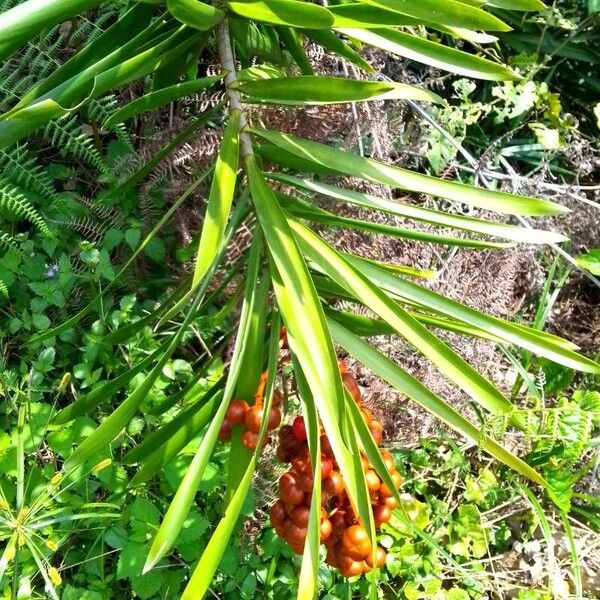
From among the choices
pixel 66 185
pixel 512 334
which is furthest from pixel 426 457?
pixel 66 185

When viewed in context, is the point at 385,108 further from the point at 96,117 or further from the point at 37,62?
the point at 37,62

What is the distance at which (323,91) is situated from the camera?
101 cm

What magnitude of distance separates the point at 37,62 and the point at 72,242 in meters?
0.44

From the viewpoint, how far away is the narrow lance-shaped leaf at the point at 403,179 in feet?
3.50

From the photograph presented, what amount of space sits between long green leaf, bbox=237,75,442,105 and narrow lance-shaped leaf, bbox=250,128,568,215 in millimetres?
62

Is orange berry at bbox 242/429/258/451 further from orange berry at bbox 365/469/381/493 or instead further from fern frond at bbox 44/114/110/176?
fern frond at bbox 44/114/110/176

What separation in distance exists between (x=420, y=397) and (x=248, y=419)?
0.91ft

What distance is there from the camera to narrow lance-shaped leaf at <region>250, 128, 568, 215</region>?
1.07 meters

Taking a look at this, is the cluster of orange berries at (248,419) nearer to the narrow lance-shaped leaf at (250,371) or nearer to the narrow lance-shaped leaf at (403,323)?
the narrow lance-shaped leaf at (250,371)

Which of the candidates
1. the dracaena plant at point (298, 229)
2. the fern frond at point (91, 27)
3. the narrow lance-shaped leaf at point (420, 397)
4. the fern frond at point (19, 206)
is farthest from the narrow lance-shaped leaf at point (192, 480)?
the fern frond at point (91, 27)

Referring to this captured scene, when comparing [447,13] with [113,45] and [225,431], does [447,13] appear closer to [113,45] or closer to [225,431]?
[113,45]

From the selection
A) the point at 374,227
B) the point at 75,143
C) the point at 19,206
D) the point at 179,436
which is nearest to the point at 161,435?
the point at 179,436

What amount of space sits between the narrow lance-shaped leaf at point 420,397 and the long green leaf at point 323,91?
0.38 meters

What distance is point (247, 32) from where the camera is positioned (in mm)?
1301
